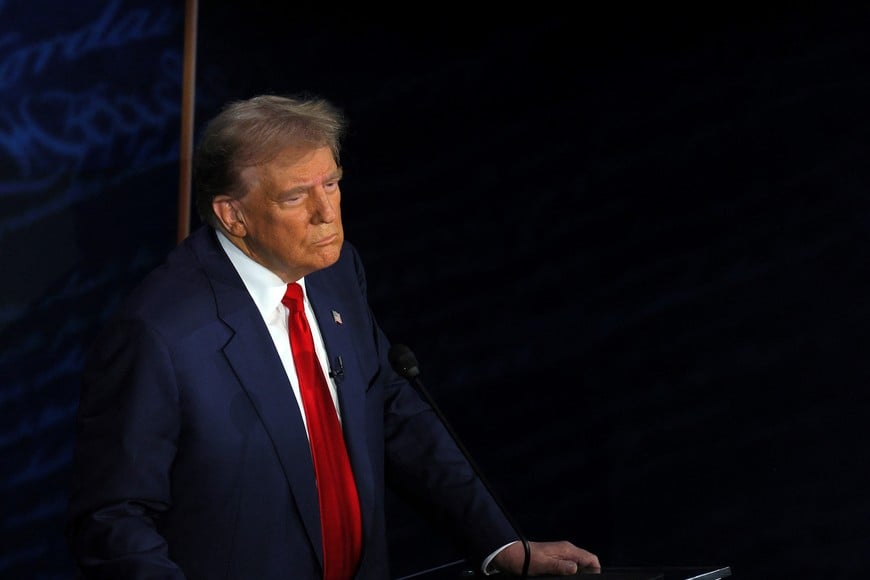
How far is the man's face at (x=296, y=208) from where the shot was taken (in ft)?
8.05

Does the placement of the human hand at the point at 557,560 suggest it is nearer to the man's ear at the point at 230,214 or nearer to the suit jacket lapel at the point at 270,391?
the suit jacket lapel at the point at 270,391

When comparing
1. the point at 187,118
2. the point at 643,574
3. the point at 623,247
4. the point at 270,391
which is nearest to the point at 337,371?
the point at 270,391

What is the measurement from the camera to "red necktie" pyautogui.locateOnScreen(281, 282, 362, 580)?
97.3 inches

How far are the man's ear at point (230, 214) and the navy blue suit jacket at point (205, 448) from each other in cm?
6

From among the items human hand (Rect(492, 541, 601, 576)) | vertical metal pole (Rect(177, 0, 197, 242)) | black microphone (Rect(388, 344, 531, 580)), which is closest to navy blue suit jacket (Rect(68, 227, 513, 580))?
human hand (Rect(492, 541, 601, 576))

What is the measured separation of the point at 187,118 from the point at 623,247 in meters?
1.28

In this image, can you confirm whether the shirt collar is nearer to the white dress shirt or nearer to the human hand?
the white dress shirt

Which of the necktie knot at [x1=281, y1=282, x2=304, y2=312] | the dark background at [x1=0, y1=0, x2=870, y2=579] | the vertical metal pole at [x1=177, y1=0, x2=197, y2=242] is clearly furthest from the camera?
the dark background at [x1=0, y1=0, x2=870, y2=579]

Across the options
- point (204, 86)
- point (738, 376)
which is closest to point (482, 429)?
point (738, 376)

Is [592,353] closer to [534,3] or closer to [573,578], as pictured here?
[534,3]

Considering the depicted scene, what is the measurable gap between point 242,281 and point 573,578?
0.82 metres

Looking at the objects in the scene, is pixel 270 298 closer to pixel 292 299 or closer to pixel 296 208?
pixel 292 299

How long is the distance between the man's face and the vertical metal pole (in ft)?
2.30

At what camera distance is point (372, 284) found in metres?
3.70
